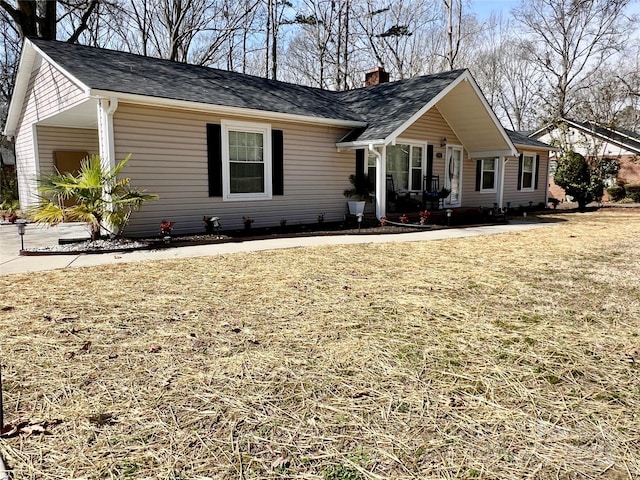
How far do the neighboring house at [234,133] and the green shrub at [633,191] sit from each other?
13.3 meters

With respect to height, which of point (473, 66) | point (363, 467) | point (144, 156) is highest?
point (473, 66)

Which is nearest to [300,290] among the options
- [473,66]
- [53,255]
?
[53,255]

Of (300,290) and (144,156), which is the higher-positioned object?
(144,156)

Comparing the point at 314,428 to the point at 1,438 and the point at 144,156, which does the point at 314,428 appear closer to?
the point at 1,438

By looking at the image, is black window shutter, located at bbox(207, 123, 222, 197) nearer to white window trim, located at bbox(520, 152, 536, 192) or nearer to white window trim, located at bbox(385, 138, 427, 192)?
white window trim, located at bbox(385, 138, 427, 192)

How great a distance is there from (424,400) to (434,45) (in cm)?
3049

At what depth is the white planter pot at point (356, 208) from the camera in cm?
1080

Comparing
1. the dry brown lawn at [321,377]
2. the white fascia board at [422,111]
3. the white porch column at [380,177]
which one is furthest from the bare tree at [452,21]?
the dry brown lawn at [321,377]

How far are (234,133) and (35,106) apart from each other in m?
5.64

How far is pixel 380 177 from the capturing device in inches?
407

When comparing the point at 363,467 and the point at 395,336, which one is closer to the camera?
the point at 363,467

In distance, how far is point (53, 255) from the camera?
6.40 metres

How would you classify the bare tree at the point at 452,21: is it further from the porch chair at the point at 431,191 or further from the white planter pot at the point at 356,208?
the white planter pot at the point at 356,208

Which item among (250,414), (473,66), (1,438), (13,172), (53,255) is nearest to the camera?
(1,438)
